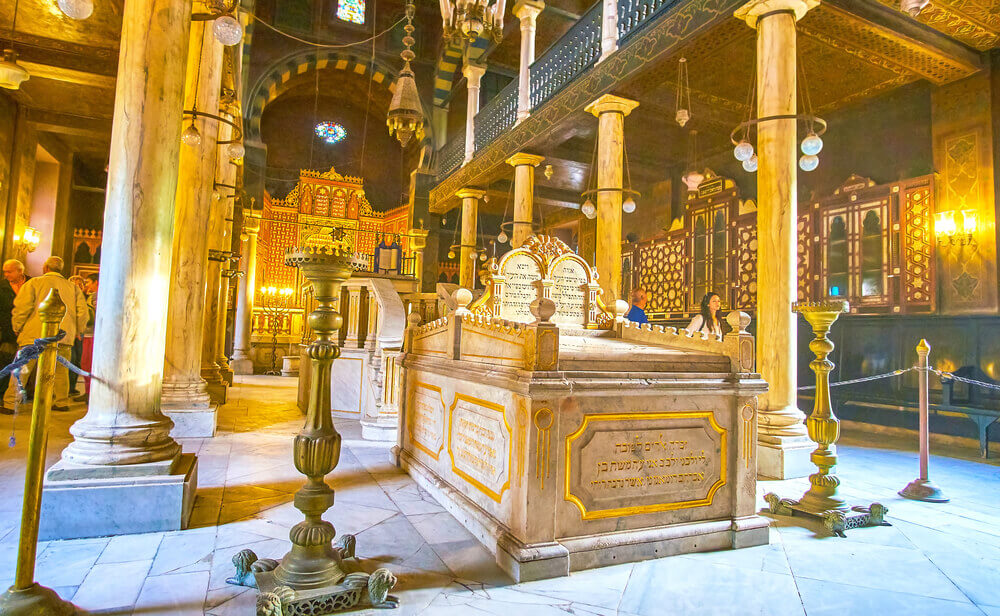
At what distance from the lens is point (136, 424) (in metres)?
2.97

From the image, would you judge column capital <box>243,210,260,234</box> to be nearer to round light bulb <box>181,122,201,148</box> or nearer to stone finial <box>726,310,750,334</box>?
round light bulb <box>181,122,201,148</box>

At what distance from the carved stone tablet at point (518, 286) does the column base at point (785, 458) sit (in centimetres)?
253

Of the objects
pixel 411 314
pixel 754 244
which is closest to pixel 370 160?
pixel 754 244

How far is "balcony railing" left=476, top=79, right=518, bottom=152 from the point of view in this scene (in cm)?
1155

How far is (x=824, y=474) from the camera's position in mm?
3557

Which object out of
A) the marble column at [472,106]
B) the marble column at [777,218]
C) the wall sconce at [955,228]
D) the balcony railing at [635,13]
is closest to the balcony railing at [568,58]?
the balcony railing at [635,13]

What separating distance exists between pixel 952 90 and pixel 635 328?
659 centimetres

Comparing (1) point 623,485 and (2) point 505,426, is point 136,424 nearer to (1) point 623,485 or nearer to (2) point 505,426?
(2) point 505,426

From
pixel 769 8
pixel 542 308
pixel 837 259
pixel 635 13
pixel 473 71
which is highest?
pixel 473 71

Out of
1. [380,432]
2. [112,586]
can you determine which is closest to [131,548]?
[112,586]

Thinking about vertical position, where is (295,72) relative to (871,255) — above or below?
above

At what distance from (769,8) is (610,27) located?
3105mm

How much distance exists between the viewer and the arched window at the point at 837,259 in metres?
8.11

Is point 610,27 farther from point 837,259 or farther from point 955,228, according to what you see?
point 955,228
